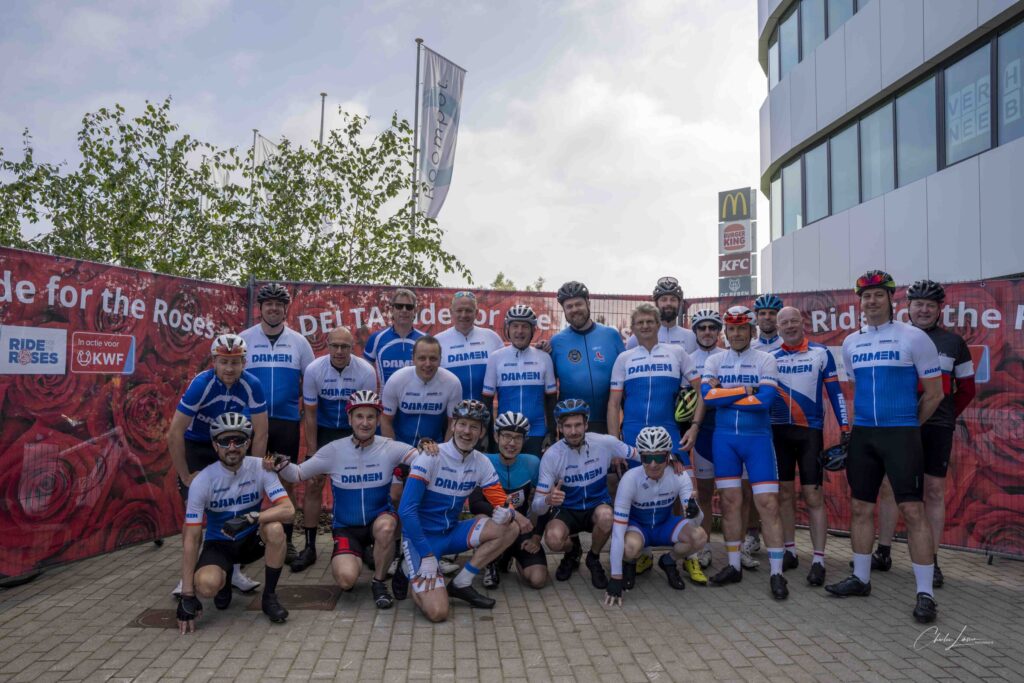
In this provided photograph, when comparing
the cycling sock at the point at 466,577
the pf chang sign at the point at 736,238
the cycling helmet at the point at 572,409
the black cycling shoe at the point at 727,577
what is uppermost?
the pf chang sign at the point at 736,238

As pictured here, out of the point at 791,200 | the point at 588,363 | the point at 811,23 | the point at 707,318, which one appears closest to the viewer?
the point at 707,318

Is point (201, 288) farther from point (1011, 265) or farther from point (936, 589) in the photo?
point (1011, 265)

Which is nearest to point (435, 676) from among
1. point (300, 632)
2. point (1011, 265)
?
point (300, 632)

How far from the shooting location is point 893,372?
17.1 ft

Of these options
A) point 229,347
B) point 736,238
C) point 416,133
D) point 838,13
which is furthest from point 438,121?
point 736,238

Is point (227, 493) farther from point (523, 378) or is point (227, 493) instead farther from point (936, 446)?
point (936, 446)

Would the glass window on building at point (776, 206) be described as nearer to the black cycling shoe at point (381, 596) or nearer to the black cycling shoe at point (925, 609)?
the black cycling shoe at point (925, 609)

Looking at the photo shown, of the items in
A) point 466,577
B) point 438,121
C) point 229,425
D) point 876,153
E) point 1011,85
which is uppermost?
point 438,121

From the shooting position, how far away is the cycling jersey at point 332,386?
629cm

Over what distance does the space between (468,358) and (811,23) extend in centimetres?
1547

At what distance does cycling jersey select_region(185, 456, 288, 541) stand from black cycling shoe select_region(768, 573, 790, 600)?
410 cm

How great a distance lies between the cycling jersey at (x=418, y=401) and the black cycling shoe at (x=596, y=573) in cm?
189

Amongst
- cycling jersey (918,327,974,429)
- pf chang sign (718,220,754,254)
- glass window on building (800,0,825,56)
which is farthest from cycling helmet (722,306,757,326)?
pf chang sign (718,220,754,254)

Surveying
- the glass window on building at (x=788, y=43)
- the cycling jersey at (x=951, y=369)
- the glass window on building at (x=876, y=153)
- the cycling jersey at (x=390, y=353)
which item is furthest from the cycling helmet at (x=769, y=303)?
the glass window on building at (x=788, y=43)
